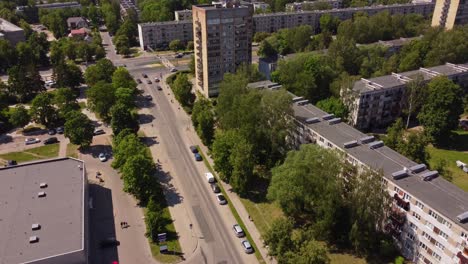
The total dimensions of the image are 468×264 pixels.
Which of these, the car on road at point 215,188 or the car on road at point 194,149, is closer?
the car on road at point 215,188

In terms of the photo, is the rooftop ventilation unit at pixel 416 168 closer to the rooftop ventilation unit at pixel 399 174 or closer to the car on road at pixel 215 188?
the rooftop ventilation unit at pixel 399 174

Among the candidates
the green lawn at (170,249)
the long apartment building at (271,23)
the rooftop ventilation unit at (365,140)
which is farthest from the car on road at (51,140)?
the long apartment building at (271,23)

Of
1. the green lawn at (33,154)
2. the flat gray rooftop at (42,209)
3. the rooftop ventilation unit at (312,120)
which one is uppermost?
the rooftop ventilation unit at (312,120)

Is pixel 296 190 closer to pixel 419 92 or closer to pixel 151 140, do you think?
pixel 151 140

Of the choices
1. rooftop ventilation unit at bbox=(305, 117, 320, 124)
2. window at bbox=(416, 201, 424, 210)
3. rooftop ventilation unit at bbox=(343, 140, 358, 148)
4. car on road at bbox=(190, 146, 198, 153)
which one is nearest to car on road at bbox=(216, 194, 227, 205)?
Result: car on road at bbox=(190, 146, 198, 153)

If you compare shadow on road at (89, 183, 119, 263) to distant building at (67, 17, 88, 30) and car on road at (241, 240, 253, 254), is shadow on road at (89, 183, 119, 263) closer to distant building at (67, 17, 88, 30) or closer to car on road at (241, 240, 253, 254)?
car on road at (241, 240, 253, 254)

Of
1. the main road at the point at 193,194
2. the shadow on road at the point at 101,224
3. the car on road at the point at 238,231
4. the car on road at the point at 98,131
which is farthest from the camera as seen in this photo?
the car on road at the point at 98,131
